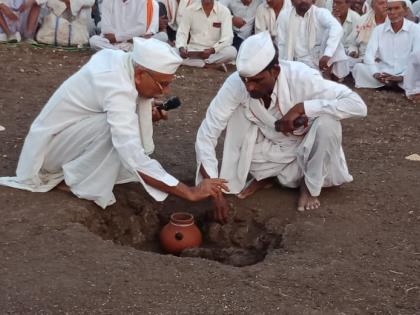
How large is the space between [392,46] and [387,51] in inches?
3.8

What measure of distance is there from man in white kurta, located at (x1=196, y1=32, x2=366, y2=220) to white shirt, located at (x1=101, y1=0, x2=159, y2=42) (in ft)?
17.4

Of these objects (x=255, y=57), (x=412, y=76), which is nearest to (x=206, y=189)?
(x=255, y=57)

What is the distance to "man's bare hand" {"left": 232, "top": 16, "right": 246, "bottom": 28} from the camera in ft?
37.2

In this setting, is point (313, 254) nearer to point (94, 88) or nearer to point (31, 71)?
point (94, 88)

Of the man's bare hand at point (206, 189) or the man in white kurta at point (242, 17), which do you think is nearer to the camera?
the man's bare hand at point (206, 189)

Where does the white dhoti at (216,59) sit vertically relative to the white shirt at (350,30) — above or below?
below

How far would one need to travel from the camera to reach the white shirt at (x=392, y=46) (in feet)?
32.1

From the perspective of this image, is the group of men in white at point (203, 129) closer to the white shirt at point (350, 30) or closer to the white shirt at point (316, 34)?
the white shirt at point (316, 34)

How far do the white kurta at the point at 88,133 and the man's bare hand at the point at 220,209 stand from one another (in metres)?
0.50

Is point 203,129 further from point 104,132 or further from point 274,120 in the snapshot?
point 104,132

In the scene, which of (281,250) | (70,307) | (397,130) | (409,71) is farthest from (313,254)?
(409,71)

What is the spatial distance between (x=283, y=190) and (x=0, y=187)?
2.20m

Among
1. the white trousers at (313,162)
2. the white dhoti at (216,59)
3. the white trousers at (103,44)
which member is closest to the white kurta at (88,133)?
the white trousers at (313,162)

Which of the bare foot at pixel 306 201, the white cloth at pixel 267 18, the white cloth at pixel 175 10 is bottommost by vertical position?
the white cloth at pixel 175 10
